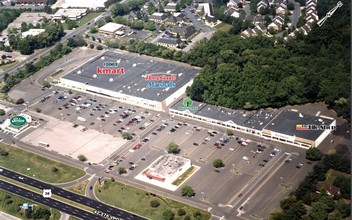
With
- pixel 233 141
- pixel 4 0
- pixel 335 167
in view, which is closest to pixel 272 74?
pixel 233 141

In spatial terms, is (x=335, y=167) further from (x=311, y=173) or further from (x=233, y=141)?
(x=233, y=141)

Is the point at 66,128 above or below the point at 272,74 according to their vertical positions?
below

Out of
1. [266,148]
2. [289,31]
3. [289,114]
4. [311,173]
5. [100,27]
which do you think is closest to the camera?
[311,173]

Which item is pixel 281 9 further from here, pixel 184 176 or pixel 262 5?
pixel 184 176

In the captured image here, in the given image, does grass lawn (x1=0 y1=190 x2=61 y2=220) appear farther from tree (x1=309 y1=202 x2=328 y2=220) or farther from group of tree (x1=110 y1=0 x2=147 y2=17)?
group of tree (x1=110 y1=0 x2=147 y2=17)

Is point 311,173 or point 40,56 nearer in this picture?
point 311,173

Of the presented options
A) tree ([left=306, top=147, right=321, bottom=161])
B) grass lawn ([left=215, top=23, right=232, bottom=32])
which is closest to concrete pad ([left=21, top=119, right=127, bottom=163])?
tree ([left=306, top=147, right=321, bottom=161])

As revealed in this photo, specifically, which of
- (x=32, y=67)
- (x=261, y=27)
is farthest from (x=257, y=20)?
(x=32, y=67)

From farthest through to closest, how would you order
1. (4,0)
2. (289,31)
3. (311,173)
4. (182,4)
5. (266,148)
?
(4,0), (182,4), (289,31), (266,148), (311,173)

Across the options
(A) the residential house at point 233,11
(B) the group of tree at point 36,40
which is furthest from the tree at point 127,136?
(A) the residential house at point 233,11
